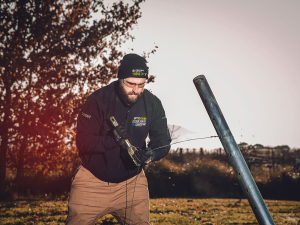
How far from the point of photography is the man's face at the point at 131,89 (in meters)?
3.23

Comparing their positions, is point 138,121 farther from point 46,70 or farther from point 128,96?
point 46,70

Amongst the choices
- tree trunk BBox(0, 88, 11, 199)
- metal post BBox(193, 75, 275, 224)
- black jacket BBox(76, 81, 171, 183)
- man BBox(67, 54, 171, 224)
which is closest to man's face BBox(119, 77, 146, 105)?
man BBox(67, 54, 171, 224)

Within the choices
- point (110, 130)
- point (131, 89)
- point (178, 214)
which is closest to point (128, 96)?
point (131, 89)

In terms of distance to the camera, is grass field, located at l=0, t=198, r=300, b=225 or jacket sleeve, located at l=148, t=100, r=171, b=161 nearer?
jacket sleeve, located at l=148, t=100, r=171, b=161

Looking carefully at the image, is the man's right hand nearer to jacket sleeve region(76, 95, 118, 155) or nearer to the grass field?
jacket sleeve region(76, 95, 118, 155)

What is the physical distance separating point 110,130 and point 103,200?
873 millimetres

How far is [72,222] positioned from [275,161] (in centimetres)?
2072

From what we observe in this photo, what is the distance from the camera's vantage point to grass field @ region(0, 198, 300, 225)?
323 inches

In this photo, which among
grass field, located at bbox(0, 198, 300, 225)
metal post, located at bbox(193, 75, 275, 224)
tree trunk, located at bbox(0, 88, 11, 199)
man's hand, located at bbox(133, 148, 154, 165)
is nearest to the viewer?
metal post, located at bbox(193, 75, 275, 224)

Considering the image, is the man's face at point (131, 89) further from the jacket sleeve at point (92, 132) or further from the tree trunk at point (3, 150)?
the tree trunk at point (3, 150)

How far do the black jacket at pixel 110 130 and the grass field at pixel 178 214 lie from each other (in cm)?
531

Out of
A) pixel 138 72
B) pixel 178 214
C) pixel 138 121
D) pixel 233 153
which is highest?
pixel 138 72

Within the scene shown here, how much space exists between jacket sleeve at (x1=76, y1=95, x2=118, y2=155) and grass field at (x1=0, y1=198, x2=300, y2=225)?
5.61 m

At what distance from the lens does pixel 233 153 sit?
7.77 feet
